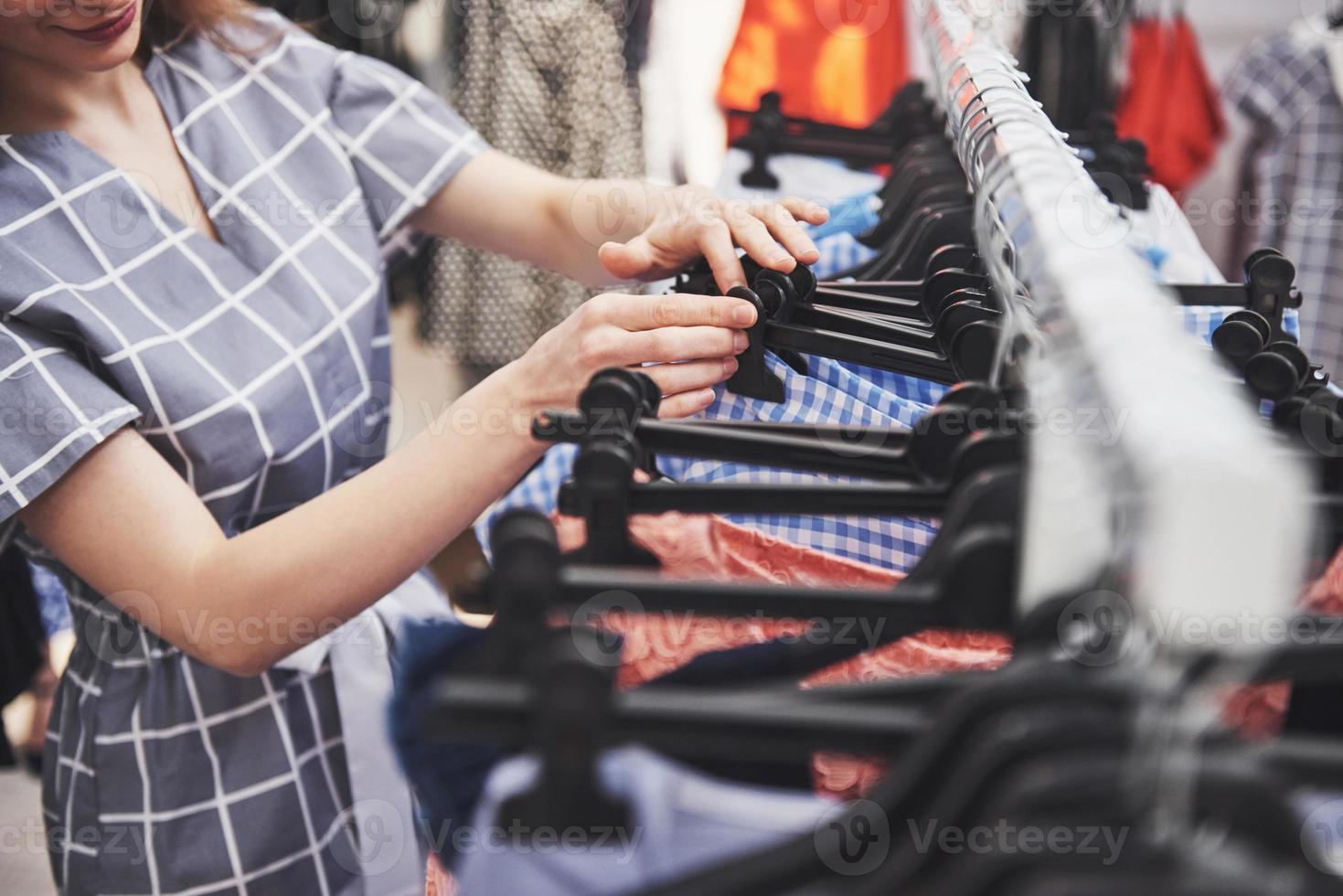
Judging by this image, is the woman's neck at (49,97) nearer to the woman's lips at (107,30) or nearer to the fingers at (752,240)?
the woman's lips at (107,30)

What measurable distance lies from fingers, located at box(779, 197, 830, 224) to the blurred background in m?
0.86

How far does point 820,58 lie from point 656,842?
5.36 ft

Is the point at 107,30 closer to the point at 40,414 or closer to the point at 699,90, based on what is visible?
the point at 40,414

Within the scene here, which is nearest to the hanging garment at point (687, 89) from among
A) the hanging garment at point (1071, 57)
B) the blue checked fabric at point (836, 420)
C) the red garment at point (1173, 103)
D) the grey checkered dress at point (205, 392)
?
the hanging garment at point (1071, 57)

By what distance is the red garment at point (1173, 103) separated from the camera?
1.80 metres

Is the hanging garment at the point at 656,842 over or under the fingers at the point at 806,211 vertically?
under

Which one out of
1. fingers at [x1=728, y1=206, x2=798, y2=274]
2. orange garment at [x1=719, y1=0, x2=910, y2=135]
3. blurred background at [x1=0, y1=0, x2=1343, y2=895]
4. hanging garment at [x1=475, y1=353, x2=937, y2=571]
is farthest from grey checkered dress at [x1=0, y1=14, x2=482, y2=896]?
orange garment at [x1=719, y1=0, x2=910, y2=135]

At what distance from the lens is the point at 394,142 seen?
1.11m

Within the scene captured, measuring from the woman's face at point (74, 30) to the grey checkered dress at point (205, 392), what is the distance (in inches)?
3.4

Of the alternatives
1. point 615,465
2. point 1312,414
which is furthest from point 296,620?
point 1312,414

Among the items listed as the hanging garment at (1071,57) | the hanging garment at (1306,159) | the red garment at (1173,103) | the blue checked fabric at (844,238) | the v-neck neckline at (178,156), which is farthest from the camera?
the red garment at (1173,103)

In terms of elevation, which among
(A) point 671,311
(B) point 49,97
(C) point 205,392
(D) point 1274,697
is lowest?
(D) point 1274,697

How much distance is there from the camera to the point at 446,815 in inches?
23.3

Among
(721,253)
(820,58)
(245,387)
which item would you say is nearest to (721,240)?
(721,253)
